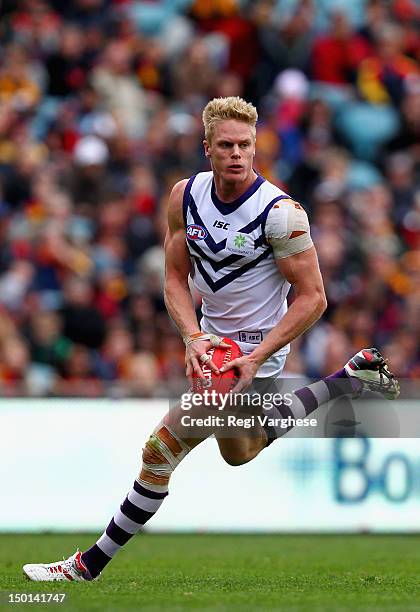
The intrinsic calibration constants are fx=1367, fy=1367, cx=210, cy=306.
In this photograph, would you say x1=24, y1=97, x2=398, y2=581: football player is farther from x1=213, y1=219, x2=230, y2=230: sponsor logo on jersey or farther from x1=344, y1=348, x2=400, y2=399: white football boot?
x1=344, y1=348, x2=400, y2=399: white football boot

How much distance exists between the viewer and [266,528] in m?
12.7

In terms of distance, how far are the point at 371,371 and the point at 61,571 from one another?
7.25 ft

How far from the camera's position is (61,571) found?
309 inches

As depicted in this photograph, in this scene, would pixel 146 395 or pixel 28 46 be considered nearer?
pixel 146 395

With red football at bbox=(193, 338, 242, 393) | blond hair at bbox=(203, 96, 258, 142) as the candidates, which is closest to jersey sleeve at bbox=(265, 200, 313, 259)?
blond hair at bbox=(203, 96, 258, 142)

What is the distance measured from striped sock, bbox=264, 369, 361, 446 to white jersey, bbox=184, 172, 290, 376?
0.25 metres

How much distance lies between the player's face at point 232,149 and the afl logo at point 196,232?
12.9 inches

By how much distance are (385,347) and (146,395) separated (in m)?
2.77

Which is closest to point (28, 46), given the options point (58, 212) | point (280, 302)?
point (58, 212)

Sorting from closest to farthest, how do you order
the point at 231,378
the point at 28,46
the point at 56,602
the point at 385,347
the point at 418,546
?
1. the point at 56,602
2. the point at 231,378
3. the point at 418,546
4. the point at 385,347
5. the point at 28,46

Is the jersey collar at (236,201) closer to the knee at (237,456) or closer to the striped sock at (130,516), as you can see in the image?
the knee at (237,456)

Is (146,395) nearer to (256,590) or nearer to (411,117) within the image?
(256,590)

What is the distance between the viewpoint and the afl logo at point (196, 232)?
305 inches

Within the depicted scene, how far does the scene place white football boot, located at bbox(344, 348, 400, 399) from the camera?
8320 millimetres
